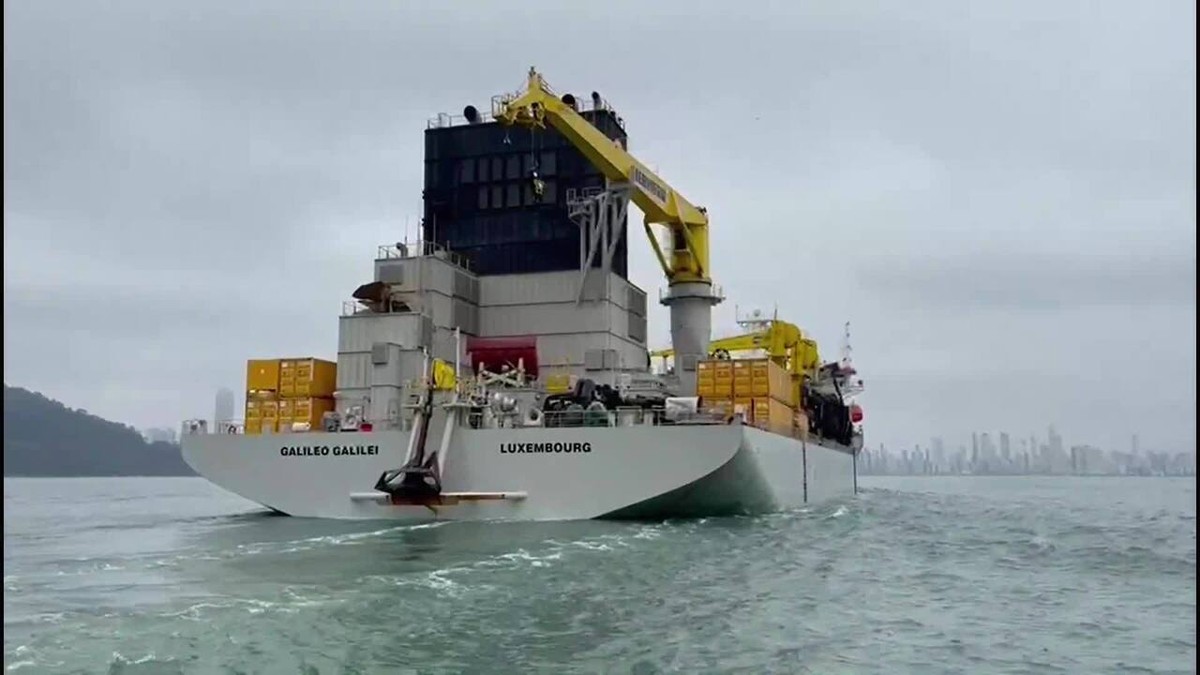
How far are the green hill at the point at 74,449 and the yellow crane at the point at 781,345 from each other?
150 meters

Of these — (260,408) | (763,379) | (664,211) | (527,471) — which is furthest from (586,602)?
(664,211)

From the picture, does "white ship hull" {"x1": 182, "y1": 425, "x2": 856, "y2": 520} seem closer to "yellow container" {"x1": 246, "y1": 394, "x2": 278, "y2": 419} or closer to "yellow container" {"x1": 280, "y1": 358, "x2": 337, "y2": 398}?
"yellow container" {"x1": 246, "y1": 394, "x2": 278, "y2": 419}

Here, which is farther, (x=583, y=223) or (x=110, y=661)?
(x=583, y=223)

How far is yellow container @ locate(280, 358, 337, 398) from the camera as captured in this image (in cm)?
3083

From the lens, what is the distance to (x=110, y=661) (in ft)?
29.4

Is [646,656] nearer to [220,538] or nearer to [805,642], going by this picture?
[805,642]

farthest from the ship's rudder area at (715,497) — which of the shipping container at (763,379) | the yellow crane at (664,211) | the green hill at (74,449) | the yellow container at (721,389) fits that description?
the green hill at (74,449)

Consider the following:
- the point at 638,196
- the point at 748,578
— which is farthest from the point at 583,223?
the point at 748,578

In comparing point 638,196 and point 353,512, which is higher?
point 638,196

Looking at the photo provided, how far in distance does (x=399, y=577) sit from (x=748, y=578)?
5.38m

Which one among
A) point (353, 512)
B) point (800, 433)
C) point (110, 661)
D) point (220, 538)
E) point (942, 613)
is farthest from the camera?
point (800, 433)

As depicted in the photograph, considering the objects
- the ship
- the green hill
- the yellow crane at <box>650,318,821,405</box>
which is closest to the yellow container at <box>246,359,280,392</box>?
the ship

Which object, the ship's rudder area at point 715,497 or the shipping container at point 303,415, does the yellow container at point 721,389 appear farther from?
the shipping container at point 303,415

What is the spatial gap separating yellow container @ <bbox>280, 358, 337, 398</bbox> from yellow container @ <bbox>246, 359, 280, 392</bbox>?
0.18 metres
